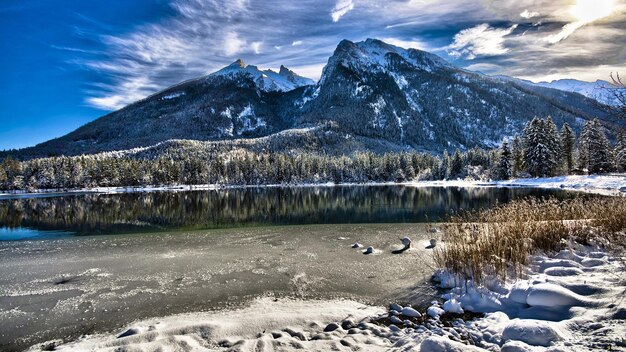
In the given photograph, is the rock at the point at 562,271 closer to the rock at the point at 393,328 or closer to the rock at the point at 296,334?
the rock at the point at 393,328

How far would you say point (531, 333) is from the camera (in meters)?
7.29

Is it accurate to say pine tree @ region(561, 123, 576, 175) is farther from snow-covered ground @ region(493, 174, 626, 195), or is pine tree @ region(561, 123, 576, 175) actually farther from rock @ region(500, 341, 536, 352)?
rock @ region(500, 341, 536, 352)

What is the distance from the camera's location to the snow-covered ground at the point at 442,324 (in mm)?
7277

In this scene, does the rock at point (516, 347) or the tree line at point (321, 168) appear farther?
the tree line at point (321, 168)

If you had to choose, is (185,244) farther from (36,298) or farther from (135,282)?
(36,298)

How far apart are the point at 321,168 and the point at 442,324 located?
154 meters

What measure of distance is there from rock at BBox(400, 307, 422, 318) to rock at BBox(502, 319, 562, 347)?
9.76 feet

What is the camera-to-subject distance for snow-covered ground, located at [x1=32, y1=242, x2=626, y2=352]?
728 centimetres

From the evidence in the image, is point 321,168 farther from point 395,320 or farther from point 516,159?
point 395,320

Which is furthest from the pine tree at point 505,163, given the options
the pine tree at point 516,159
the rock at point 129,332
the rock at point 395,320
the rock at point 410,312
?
the rock at point 129,332

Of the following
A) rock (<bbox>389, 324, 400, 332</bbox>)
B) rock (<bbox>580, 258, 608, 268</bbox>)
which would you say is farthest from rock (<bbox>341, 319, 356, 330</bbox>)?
rock (<bbox>580, 258, 608, 268</bbox>)

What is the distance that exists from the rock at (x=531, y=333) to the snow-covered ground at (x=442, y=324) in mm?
20

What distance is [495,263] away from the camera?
40.9 feet

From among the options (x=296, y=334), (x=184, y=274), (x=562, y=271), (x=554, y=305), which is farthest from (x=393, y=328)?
(x=184, y=274)
